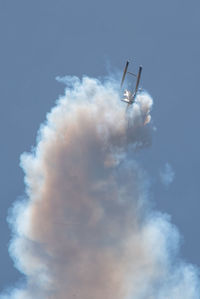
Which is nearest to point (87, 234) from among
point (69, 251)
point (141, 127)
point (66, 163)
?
point (69, 251)

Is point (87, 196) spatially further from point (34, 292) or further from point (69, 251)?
point (34, 292)

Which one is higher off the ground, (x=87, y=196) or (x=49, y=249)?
(x=87, y=196)

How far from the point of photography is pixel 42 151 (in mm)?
128000

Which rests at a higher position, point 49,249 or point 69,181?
point 69,181

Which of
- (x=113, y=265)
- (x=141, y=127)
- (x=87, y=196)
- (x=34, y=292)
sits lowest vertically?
(x=34, y=292)

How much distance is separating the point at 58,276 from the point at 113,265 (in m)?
10.8

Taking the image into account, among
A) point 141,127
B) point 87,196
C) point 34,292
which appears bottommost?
point 34,292

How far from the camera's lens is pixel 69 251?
13012 centimetres

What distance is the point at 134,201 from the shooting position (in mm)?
132875

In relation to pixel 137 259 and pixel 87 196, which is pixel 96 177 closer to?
pixel 87 196

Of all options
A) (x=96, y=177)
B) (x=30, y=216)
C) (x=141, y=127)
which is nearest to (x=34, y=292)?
(x=30, y=216)

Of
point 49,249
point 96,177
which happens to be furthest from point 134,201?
point 49,249

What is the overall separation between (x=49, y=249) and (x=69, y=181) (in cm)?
1318

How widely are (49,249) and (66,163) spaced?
1633 cm
